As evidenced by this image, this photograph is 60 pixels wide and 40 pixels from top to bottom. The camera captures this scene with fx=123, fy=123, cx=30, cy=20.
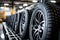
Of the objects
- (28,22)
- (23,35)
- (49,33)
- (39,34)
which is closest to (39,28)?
(39,34)

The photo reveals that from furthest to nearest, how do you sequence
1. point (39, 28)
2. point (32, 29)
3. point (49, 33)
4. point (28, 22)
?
point (28, 22) → point (32, 29) → point (39, 28) → point (49, 33)

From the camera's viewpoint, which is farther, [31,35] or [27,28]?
[27,28]

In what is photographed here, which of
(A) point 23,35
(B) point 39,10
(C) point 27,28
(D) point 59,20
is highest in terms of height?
(B) point 39,10

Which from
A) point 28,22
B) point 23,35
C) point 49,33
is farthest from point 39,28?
point 23,35

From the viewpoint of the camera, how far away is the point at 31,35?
1522 mm

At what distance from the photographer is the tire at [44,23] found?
1221 millimetres

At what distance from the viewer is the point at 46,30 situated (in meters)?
1.24

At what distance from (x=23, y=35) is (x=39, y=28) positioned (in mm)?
452

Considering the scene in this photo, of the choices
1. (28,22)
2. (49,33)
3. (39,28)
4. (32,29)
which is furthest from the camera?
(28,22)

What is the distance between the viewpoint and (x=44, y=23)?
50.5 inches

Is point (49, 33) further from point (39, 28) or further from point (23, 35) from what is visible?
point (23, 35)

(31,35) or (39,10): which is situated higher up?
(39,10)

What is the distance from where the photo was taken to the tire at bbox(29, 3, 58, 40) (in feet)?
4.01

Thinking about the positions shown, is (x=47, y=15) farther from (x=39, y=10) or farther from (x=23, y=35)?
(x=23, y=35)
